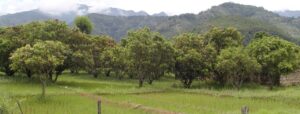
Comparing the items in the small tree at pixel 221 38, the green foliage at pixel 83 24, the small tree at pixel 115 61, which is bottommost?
the small tree at pixel 115 61

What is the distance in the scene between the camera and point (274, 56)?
177 feet

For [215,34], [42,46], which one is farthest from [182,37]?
[42,46]

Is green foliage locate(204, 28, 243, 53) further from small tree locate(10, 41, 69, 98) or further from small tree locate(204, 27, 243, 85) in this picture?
small tree locate(10, 41, 69, 98)

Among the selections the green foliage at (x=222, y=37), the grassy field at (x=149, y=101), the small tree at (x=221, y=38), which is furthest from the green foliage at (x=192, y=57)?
the grassy field at (x=149, y=101)

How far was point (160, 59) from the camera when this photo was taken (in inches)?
2137

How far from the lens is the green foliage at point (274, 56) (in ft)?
177

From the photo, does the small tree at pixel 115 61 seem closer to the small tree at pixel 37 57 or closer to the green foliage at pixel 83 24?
the small tree at pixel 37 57

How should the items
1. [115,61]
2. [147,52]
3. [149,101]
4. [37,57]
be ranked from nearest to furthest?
[37,57] → [149,101] → [147,52] → [115,61]

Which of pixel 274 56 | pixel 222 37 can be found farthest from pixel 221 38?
pixel 274 56

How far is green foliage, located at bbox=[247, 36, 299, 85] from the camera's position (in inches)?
2121

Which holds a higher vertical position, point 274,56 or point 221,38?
point 221,38

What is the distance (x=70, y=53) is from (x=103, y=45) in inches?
767

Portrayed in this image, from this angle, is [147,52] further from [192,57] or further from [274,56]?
[274,56]

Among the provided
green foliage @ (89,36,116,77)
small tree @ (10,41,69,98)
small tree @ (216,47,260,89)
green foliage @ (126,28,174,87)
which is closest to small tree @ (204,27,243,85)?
small tree @ (216,47,260,89)
